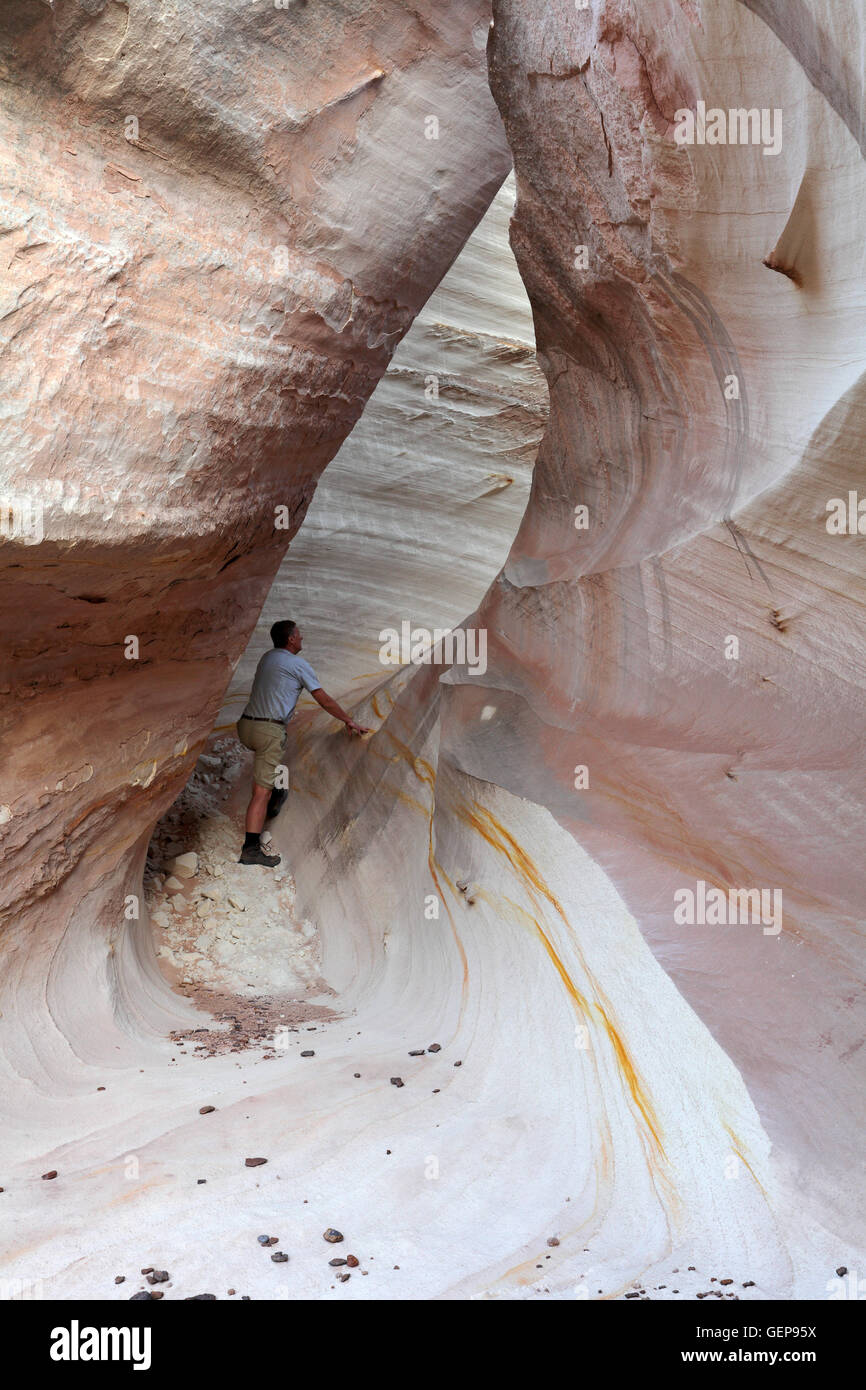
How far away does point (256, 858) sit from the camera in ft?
16.3

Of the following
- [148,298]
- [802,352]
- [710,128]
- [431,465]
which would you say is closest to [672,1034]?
[802,352]

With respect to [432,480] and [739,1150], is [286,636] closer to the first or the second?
[432,480]

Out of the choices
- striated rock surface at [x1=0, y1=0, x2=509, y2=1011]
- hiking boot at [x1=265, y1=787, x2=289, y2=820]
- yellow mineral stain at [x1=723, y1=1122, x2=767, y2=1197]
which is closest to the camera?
yellow mineral stain at [x1=723, y1=1122, x2=767, y2=1197]

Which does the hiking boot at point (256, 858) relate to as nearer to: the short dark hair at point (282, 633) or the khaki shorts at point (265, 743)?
the khaki shorts at point (265, 743)

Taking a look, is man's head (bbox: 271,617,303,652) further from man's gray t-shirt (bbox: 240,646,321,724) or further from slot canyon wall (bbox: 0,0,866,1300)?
slot canyon wall (bbox: 0,0,866,1300)

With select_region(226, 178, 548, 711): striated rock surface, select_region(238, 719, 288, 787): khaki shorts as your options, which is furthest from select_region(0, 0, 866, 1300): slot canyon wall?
select_region(226, 178, 548, 711): striated rock surface

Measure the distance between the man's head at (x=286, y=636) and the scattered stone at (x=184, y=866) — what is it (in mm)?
1109

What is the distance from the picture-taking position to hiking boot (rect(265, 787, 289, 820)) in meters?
5.19

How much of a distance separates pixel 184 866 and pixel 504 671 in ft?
5.53

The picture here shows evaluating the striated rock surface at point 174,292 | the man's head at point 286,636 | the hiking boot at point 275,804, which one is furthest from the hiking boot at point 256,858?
the striated rock surface at point 174,292

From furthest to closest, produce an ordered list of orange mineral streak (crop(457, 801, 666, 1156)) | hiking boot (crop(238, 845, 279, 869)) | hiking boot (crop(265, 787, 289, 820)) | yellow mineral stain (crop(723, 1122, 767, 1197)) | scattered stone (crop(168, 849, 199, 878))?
hiking boot (crop(265, 787, 289, 820)) → hiking boot (crop(238, 845, 279, 869)) → scattered stone (crop(168, 849, 199, 878)) → orange mineral streak (crop(457, 801, 666, 1156)) → yellow mineral stain (crop(723, 1122, 767, 1197))

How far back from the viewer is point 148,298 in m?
2.53

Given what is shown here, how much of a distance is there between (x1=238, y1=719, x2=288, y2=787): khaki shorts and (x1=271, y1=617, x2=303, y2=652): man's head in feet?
1.31

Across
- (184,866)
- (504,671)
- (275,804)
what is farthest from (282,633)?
(504,671)
